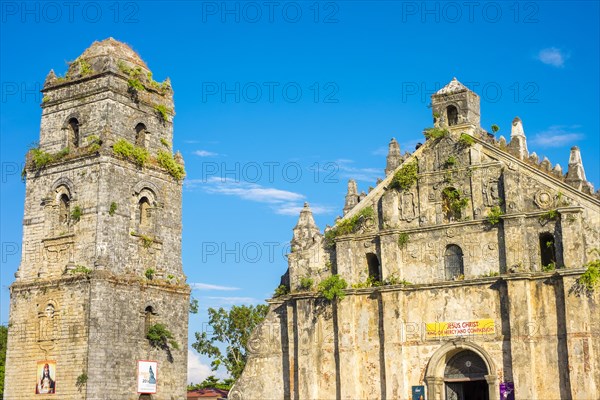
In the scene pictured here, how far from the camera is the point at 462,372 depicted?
111 ft

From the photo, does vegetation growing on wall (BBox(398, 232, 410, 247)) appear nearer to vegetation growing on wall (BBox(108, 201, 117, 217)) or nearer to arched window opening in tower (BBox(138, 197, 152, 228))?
vegetation growing on wall (BBox(108, 201, 117, 217))

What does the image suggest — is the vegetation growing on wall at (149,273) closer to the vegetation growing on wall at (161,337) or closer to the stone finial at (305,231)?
the vegetation growing on wall at (161,337)

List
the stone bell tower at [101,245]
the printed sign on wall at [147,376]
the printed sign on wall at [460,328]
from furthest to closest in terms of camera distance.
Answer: the printed sign on wall at [147,376] → the stone bell tower at [101,245] → the printed sign on wall at [460,328]

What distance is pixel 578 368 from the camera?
1214 inches

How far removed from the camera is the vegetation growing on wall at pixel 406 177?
118 feet

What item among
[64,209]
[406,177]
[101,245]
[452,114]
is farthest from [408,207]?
[64,209]

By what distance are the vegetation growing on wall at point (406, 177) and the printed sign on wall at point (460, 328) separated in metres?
5.51

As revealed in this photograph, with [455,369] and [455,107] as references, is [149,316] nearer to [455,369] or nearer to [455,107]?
[455,369]

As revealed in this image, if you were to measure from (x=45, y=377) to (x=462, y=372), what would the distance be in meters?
18.5

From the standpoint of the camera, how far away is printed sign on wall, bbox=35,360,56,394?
132 ft

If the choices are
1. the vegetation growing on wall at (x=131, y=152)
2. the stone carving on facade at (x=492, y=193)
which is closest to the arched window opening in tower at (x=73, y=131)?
the vegetation growing on wall at (x=131, y=152)

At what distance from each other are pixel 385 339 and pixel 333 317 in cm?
252

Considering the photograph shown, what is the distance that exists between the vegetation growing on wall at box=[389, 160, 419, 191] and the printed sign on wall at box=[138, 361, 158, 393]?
572 inches

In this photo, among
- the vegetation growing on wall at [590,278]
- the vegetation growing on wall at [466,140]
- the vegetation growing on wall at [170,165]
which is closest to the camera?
the vegetation growing on wall at [590,278]
